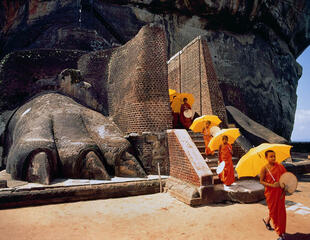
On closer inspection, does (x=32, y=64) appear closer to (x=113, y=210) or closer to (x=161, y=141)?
(x=161, y=141)

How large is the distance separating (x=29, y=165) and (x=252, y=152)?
5.60 meters

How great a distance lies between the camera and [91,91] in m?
10.4

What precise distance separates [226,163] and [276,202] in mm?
2292

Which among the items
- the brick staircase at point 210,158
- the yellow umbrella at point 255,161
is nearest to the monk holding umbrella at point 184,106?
the brick staircase at point 210,158

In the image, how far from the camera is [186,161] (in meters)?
6.16

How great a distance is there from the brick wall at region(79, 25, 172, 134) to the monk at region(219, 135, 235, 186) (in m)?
2.35

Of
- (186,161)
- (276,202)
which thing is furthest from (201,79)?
(276,202)

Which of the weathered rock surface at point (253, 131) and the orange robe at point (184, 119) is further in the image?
the weathered rock surface at point (253, 131)

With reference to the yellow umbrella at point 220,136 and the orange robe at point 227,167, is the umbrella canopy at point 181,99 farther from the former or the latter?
the orange robe at point 227,167

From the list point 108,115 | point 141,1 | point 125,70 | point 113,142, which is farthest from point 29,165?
point 141,1

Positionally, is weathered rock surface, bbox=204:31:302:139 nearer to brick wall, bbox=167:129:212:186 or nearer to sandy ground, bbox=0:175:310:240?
brick wall, bbox=167:129:212:186

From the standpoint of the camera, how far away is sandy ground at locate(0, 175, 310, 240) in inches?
153

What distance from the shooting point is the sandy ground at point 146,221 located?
389cm

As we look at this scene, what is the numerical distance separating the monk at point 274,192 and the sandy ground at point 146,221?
1.04 ft
